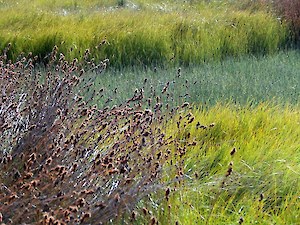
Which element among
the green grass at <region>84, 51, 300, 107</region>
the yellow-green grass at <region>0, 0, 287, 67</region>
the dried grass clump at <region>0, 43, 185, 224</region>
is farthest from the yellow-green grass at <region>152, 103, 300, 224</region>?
the yellow-green grass at <region>0, 0, 287, 67</region>

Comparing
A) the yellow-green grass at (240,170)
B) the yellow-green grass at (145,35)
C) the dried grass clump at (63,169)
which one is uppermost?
the dried grass clump at (63,169)

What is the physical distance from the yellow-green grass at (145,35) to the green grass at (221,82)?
0.46m

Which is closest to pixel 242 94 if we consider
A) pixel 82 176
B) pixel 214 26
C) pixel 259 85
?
pixel 259 85

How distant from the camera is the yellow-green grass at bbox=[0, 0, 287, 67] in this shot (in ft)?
21.4

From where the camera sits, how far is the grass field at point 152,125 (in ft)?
7.39

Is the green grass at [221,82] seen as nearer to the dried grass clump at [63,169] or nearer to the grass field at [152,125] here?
the grass field at [152,125]

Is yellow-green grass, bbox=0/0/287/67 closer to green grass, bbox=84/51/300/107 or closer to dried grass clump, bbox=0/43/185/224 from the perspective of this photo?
green grass, bbox=84/51/300/107

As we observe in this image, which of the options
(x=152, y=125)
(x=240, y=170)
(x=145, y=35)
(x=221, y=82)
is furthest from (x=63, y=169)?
(x=145, y=35)

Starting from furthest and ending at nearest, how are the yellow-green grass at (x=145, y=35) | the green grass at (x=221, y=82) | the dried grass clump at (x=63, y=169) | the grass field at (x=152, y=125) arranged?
the yellow-green grass at (x=145, y=35), the green grass at (x=221, y=82), the grass field at (x=152, y=125), the dried grass clump at (x=63, y=169)

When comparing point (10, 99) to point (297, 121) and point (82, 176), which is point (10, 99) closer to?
point (82, 176)

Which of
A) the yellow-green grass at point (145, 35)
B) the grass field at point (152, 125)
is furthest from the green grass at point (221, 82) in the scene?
the yellow-green grass at point (145, 35)

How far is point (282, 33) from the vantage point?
301 inches

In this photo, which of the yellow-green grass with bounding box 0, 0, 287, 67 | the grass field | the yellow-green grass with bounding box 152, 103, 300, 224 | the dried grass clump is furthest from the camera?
the yellow-green grass with bounding box 0, 0, 287, 67

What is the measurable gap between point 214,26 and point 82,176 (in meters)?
5.50
